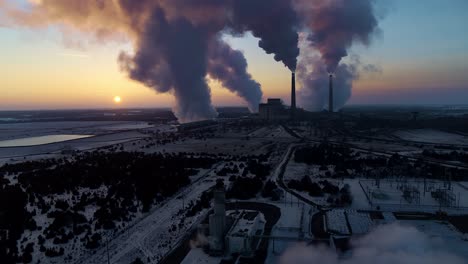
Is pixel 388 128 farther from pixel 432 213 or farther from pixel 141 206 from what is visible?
pixel 141 206

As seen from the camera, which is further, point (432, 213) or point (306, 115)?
point (306, 115)

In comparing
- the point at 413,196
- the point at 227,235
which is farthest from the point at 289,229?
the point at 413,196

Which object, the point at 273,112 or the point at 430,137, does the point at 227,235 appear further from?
the point at 273,112

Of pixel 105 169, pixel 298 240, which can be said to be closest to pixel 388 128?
pixel 105 169

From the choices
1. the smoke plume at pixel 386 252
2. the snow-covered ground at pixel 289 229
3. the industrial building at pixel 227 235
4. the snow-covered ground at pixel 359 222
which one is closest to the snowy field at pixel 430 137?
the snow-covered ground at pixel 359 222

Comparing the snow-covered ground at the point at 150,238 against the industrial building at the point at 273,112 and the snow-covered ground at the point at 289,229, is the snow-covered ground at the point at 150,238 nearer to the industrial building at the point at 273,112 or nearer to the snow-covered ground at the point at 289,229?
the snow-covered ground at the point at 289,229

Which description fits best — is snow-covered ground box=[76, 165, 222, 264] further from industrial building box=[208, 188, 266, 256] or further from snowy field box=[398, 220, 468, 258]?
snowy field box=[398, 220, 468, 258]

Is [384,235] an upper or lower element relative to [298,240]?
upper
